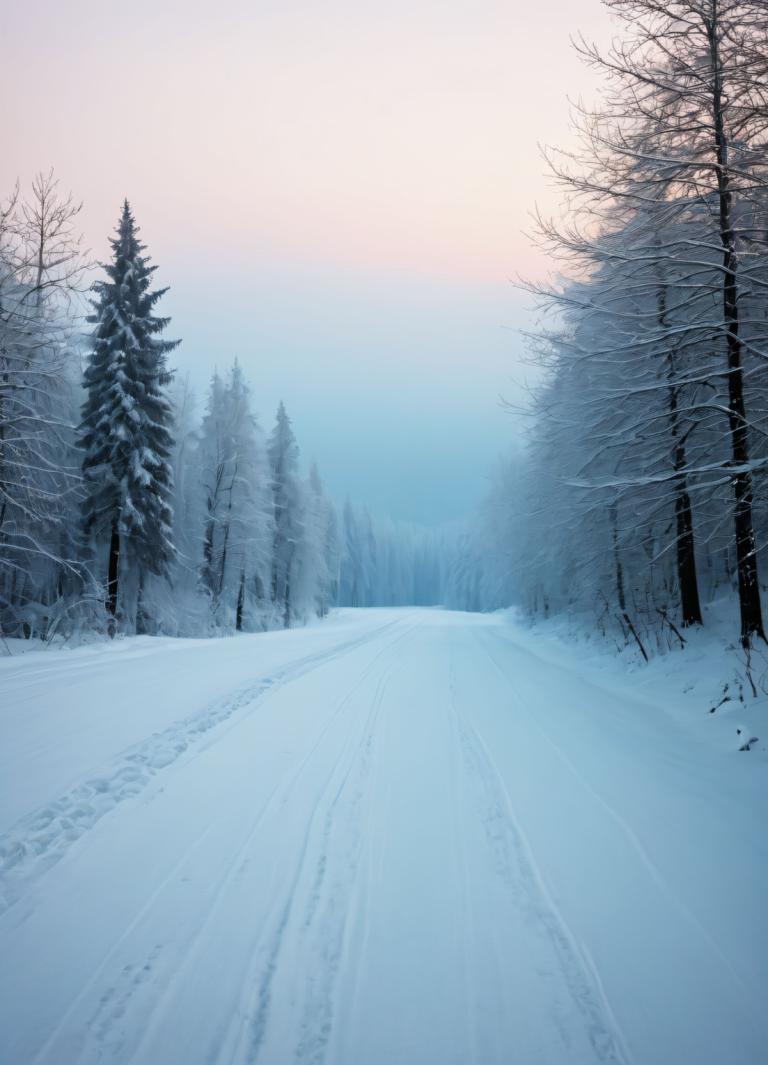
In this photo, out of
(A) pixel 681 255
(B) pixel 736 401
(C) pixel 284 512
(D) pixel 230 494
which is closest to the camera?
(B) pixel 736 401

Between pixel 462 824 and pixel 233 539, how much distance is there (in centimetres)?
2325

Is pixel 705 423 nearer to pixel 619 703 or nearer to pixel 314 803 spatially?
pixel 619 703

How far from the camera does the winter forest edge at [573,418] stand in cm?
737

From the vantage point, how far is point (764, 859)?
3.55 m

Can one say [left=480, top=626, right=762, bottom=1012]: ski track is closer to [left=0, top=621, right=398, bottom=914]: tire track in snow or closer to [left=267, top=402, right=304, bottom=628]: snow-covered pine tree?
[left=0, top=621, right=398, bottom=914]: tire track in snow

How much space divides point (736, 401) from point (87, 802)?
9799 mm

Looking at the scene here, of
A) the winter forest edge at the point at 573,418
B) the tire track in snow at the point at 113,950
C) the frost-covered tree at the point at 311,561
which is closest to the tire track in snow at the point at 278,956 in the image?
the tire track in snow at the point at 113,950

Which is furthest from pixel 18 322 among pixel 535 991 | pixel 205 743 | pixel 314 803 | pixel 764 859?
pixel 764 859

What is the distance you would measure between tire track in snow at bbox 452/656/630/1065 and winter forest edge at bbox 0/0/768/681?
210 inches

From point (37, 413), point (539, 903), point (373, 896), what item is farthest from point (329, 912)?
point (37, 413)

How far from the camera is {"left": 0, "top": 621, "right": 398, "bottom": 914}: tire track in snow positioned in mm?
3236

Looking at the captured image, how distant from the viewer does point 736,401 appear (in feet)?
25.5

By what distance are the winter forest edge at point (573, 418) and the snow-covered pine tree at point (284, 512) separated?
14cm

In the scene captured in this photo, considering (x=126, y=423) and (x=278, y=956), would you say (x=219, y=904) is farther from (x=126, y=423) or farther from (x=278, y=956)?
(x=126, y=423)
